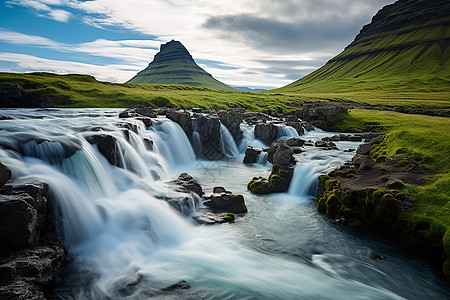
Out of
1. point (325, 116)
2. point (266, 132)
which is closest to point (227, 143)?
point (266, 132)

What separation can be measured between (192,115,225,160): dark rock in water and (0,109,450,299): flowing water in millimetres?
15874

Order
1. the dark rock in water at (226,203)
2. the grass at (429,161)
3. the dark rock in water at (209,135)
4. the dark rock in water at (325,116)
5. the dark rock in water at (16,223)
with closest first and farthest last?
the dark rock in water at (16,223) < the grass at (429,161) < the dark rock in water at (226,203) < the dark rock in water at (209,135) < the dark rock in water at (325,116)

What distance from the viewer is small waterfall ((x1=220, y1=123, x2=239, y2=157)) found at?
39219mm

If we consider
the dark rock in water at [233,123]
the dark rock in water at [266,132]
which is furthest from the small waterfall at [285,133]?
the dark rock in water at [233,123]

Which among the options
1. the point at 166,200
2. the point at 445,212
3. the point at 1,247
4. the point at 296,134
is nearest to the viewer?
the point at 1,247

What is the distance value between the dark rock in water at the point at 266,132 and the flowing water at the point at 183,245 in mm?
22161

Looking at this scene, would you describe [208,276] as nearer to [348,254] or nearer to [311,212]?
[348,254]

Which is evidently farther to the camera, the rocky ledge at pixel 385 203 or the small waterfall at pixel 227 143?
the small waterfall at pixel 227 143

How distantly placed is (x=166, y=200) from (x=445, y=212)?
1483cm

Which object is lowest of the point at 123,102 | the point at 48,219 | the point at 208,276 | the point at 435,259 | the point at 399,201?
the point at 208,276

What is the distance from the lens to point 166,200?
16.8 meters

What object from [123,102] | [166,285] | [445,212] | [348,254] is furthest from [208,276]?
[123,102]

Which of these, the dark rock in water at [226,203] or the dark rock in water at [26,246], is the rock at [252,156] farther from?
the dark rock in water at [26,246]

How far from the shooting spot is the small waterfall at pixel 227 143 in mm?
39219
